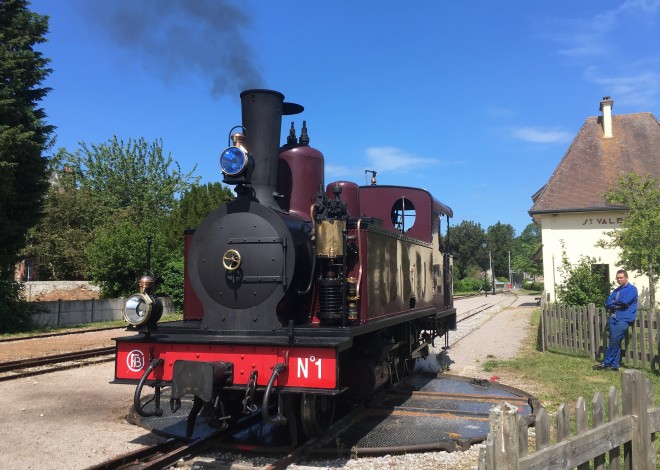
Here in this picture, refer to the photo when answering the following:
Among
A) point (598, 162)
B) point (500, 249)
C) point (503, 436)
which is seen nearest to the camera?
point (503, 436)

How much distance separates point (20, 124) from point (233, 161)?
48.5ft

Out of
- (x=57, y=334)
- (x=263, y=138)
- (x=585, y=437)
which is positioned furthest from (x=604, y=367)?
(x=57, y=334)

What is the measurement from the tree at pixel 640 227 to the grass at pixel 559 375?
20.7ft

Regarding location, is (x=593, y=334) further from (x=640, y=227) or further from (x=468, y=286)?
(x=468, y=286)

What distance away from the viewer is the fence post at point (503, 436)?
108 inches

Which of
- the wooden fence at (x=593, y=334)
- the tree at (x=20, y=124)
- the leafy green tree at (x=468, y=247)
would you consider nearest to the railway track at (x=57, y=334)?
the tree at (x=20, y=124)

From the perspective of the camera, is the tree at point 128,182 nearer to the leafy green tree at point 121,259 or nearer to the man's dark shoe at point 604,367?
the leafy green tree at point 121,259

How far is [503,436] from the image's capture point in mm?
2760

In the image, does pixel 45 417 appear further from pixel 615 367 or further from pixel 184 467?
pixel 615 367

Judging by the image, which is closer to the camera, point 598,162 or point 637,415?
point 637,415

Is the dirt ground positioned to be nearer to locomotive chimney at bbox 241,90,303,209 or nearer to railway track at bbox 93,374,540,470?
railway track at bbox 93,374,540,470

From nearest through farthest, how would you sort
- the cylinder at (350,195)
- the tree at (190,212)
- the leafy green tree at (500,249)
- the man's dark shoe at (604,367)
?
the cylinder at (350,195)
the man's dark shoe at (604,367)
the tree at (190,212)
the leafy green tree at (500,249)

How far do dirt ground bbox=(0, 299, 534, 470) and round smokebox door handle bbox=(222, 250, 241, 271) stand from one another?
1995 millimetres

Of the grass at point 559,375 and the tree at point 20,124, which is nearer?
the grass at point 559,375
